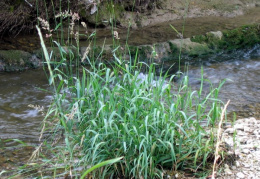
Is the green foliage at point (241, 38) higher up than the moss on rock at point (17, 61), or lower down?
higher up

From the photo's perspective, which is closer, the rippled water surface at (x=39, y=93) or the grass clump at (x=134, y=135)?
the grass clump at (x=134, y=135)

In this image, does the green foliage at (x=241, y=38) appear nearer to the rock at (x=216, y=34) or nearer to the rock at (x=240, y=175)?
the rock at (x=216, y=34)

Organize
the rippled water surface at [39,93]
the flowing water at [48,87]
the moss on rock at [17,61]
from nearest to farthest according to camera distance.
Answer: the flowing water at [48,87] < the rippled water surface at [39,93] < the moss on rock at [17,61]

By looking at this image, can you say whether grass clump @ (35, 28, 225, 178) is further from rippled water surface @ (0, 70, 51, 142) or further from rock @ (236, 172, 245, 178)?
rippled water surface @ (0, 70, 51, 142)

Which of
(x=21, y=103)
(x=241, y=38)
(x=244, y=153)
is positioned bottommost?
(x=21, y=103)

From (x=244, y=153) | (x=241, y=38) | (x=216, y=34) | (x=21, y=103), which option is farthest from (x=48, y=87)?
(x=241, y=38)

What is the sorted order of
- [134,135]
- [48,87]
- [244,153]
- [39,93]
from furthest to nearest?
1. [48,87]
2. [39,93]
3. [244,153]
4. [134,135]

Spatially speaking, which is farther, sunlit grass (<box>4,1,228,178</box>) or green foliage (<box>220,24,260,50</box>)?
green foliage (<box>220,24,260,50</box>)

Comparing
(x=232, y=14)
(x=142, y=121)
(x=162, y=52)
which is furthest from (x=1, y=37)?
(x=232, y=14)

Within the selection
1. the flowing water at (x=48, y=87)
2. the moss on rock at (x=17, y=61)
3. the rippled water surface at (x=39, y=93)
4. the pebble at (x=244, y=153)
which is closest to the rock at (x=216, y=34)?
the flowing water at (x=48, y=87)

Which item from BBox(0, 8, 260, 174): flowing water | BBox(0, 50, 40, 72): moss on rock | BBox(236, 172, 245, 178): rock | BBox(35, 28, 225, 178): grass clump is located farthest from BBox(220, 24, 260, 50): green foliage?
BBox(236, 172, 245, 178): rock

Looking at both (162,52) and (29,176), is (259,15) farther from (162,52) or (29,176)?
(29,176)

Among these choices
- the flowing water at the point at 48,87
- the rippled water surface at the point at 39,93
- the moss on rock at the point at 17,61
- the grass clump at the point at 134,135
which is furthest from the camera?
the moss on rock at the point at 17,61

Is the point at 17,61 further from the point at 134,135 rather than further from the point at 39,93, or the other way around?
the point at 134,135
